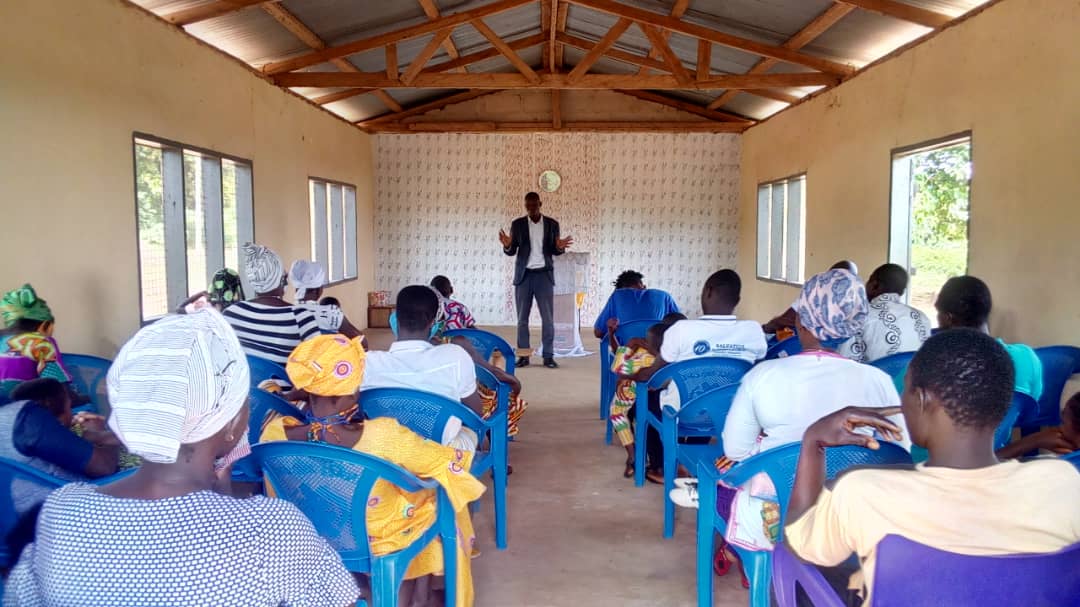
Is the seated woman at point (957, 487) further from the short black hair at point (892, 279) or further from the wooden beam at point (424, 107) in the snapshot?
the wooden beam at point (424, 107)

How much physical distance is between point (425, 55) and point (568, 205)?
4188mm

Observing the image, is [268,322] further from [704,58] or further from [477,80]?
[704,58]

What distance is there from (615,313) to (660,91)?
19.3 ft

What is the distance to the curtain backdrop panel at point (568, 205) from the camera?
34.5 ft

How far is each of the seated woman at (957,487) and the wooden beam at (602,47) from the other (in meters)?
6.01

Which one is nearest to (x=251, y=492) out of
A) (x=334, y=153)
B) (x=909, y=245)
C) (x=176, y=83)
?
(x=176, y=83)

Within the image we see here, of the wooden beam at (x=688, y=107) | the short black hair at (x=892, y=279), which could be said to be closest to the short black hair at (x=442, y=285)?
the short black hair at (x=892, y=279)

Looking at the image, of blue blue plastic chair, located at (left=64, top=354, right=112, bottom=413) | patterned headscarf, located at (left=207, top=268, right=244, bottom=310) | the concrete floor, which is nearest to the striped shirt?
blue blue plastic chair, located at (left=64, top=354, right=112, bottom=413)

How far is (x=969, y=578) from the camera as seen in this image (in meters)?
1.15

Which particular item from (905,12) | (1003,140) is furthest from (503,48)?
(1003,140)

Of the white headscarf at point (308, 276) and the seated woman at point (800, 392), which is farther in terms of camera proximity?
the white headscarf at point (308, 276)

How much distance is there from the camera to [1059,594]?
1.16 m

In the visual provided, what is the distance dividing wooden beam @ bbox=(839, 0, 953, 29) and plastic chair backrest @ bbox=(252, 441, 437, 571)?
4.71 metres

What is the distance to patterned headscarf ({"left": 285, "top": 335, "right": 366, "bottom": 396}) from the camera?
6.11 feet
